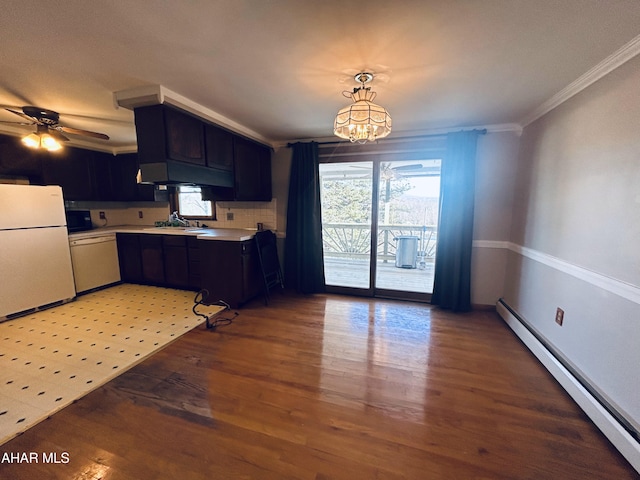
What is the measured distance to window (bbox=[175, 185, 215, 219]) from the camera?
4374mm

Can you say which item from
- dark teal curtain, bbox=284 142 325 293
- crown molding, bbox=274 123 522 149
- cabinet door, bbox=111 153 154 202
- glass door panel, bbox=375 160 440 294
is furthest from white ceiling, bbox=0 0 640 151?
cabinet door, bbox=111 153 154 202

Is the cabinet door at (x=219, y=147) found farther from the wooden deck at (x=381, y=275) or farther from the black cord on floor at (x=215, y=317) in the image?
the wooden deck at (x=381, y=275)

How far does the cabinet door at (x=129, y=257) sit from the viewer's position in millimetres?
4086

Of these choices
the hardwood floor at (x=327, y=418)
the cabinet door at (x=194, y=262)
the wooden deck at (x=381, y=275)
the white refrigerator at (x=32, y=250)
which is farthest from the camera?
the wooden deck at (x=381, y=275)

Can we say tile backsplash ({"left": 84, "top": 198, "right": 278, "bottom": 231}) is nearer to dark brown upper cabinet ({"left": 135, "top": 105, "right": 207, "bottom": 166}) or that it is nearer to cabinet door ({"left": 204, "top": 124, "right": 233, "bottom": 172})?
cabinet door ({"left": 204, "top": 124, "right": 233, "bottom": 172})

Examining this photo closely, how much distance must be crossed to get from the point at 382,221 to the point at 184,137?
8.71 feet

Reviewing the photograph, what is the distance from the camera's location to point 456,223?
3.12m

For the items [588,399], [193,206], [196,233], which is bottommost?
[588,399]

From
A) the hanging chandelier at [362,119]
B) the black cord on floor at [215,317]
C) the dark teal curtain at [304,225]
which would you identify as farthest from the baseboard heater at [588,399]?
the black cord on floor at [215,317]

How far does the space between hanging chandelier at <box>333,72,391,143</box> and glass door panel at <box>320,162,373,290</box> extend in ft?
5.36

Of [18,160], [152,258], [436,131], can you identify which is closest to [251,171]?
[152,258]

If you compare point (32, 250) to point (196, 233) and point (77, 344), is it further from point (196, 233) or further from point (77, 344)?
point (196, 233)

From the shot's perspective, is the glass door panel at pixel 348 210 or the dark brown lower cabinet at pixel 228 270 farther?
the glass door panel at pixel 348 210

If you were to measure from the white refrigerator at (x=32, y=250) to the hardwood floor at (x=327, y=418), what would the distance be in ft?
7.18
